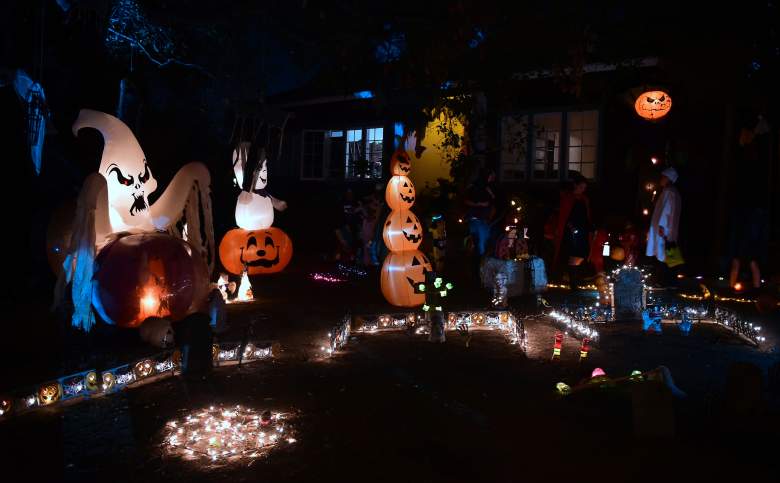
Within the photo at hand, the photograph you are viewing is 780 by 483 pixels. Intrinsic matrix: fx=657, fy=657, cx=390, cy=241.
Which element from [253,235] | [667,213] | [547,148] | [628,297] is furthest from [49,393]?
[547,148]

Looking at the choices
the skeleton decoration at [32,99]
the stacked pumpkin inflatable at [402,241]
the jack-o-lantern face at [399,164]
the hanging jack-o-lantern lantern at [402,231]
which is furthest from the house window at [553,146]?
the skeleton decoration at [32,99]

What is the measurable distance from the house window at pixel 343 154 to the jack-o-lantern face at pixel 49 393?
56.7ft

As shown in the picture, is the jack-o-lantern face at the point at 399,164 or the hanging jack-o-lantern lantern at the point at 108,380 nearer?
the hanging jack-o-lantern lantern at the point at 108,380

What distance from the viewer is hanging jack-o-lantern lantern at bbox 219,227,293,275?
1423 centimetres

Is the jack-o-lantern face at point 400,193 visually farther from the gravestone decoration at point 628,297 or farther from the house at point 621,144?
the gravestone decoration at point 628,297

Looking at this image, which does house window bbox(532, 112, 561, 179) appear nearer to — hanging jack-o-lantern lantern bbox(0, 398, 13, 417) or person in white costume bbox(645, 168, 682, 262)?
person in white costume bbox(645, 168, 682, 262)

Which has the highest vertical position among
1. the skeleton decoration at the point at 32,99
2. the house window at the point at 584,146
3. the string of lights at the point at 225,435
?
the house window at the point at 584,146

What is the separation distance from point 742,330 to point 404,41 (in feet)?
19.9

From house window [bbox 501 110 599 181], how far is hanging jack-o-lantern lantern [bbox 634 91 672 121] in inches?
123

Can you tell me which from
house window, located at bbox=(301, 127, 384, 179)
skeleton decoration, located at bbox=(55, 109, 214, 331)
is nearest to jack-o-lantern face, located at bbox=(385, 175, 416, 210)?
skeleton decoration, located at bbox=(55, 109, 214, 331)

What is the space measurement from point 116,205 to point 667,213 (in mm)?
9496

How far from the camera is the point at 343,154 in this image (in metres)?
24.3

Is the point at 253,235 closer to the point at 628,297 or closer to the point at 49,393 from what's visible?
the point at 628,297

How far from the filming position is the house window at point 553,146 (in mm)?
17594
